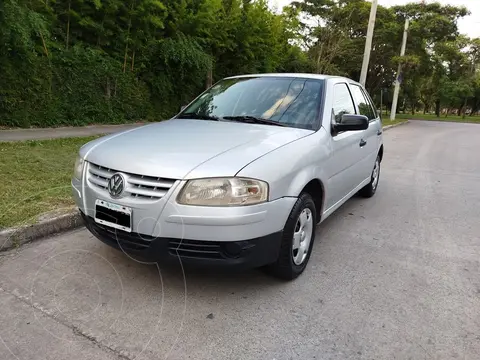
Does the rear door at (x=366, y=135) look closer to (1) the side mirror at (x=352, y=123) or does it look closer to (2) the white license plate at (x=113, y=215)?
(1) the side mirror at (x=352, y=123)

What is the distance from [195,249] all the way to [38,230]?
6.20 feet

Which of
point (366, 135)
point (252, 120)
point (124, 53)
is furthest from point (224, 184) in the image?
point (124, 53)

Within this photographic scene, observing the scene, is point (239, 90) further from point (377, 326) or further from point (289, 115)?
point (377, 326)

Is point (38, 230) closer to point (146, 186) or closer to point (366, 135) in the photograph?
point (146, 186)

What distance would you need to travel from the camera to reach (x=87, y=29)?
34.0 ft

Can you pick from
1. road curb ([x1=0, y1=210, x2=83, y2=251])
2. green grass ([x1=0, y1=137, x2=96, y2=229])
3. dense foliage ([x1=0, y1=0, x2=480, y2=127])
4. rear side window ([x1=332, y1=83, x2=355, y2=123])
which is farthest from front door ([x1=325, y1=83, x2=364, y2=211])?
dense foliage ([x1=0, y1=0, x2=480, y2=127])

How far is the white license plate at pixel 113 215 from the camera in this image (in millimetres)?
2582

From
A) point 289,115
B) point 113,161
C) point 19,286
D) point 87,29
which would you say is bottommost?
point 19,286

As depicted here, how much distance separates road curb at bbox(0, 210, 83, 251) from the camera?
3385mm

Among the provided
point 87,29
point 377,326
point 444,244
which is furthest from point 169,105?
point 377,326

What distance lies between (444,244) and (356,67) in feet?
92.3

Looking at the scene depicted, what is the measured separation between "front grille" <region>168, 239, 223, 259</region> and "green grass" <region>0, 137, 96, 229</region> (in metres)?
1.85

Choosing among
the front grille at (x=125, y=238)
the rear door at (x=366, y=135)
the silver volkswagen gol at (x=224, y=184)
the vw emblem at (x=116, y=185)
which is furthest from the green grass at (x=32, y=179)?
the rear door at (x=366, y=135)

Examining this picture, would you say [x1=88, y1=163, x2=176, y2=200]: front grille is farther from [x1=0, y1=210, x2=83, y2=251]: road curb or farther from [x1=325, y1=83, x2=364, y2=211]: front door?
[x1=325, y1=83, x2=364, y2=211]: front door
